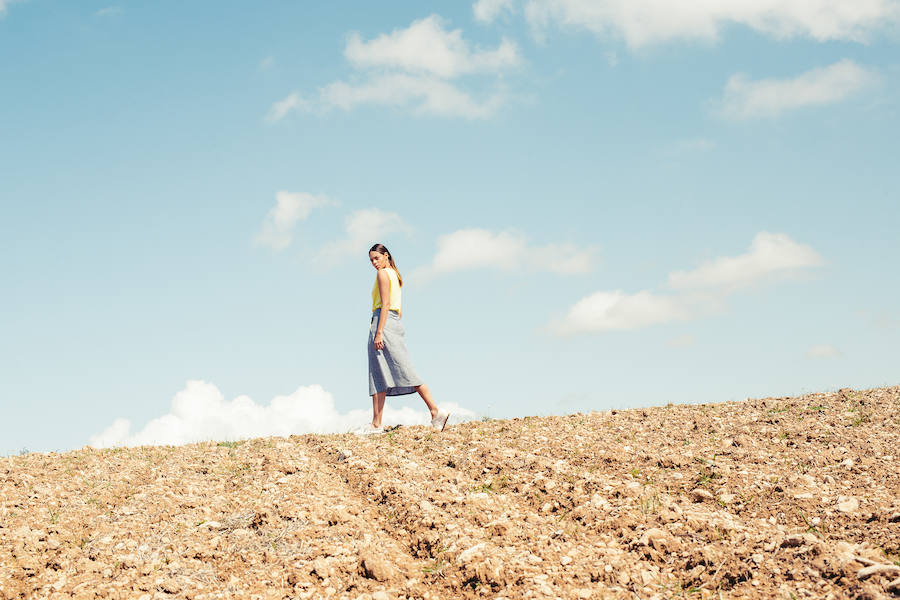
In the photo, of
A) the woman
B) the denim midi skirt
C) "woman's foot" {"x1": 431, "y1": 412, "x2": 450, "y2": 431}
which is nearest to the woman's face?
the woman

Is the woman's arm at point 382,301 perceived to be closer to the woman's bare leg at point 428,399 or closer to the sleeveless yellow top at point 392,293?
the sleeveless yellow top at point 392,293

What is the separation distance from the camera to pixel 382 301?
32.7ft

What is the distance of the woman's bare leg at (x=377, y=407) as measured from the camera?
10141 mm

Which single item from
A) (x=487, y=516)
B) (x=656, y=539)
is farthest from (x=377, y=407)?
(x=656, y=539)

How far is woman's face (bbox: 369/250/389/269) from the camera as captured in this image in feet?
33.4

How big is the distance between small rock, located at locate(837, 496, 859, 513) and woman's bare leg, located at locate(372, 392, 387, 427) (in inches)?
230

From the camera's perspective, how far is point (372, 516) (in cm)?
702

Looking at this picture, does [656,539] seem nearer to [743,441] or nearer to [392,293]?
[743,441]

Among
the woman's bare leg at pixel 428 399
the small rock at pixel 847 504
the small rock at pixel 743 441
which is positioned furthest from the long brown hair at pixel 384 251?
the small rock at pixel 847 504

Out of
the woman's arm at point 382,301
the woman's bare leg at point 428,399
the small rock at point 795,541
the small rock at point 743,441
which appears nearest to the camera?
the small rock at point 795,541

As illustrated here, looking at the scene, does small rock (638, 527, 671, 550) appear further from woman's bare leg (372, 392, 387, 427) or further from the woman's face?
the woman's face

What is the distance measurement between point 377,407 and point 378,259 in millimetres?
2133

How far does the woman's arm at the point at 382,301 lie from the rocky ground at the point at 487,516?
1.41 meters

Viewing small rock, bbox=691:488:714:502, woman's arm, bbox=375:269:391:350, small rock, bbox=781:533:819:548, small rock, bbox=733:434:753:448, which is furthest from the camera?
woman's arm, bbox=375:269:391:350
